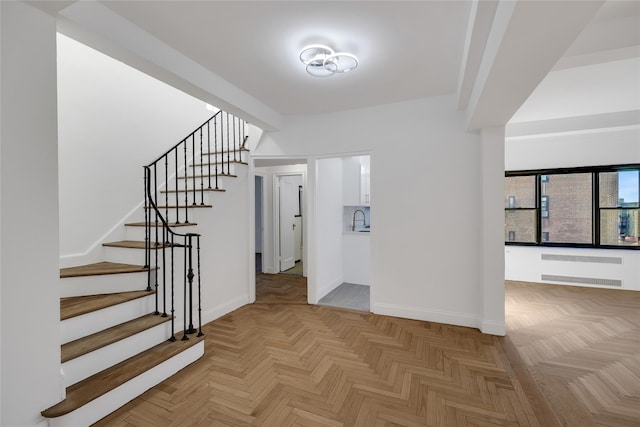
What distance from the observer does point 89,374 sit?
2.00 meters

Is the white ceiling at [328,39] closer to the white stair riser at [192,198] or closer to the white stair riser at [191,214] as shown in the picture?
the white stair riser at [192,198]

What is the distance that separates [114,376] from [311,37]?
291 cm

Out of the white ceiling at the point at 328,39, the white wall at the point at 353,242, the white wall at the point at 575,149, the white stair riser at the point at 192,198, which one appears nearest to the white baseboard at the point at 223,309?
the white stair riser at the point at 192,198

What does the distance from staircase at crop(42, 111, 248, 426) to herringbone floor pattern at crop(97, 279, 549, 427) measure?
0.53 feet

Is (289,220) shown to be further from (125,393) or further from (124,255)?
(125,393)

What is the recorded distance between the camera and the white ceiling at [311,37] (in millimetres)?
1867

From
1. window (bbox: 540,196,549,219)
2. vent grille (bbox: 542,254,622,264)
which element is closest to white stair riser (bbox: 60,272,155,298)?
vent grille (bbox: 542,254,622,264)

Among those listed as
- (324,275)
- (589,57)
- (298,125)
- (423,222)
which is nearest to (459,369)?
(423,222)

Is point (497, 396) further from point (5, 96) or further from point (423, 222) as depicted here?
point (5, 96)

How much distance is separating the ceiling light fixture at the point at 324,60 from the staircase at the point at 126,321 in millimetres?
1867

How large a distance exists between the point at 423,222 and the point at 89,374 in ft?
11.2

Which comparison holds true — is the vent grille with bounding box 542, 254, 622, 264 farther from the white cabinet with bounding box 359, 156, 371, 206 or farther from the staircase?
the staircase

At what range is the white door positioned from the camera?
19.7 feet

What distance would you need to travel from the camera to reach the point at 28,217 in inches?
60.8
